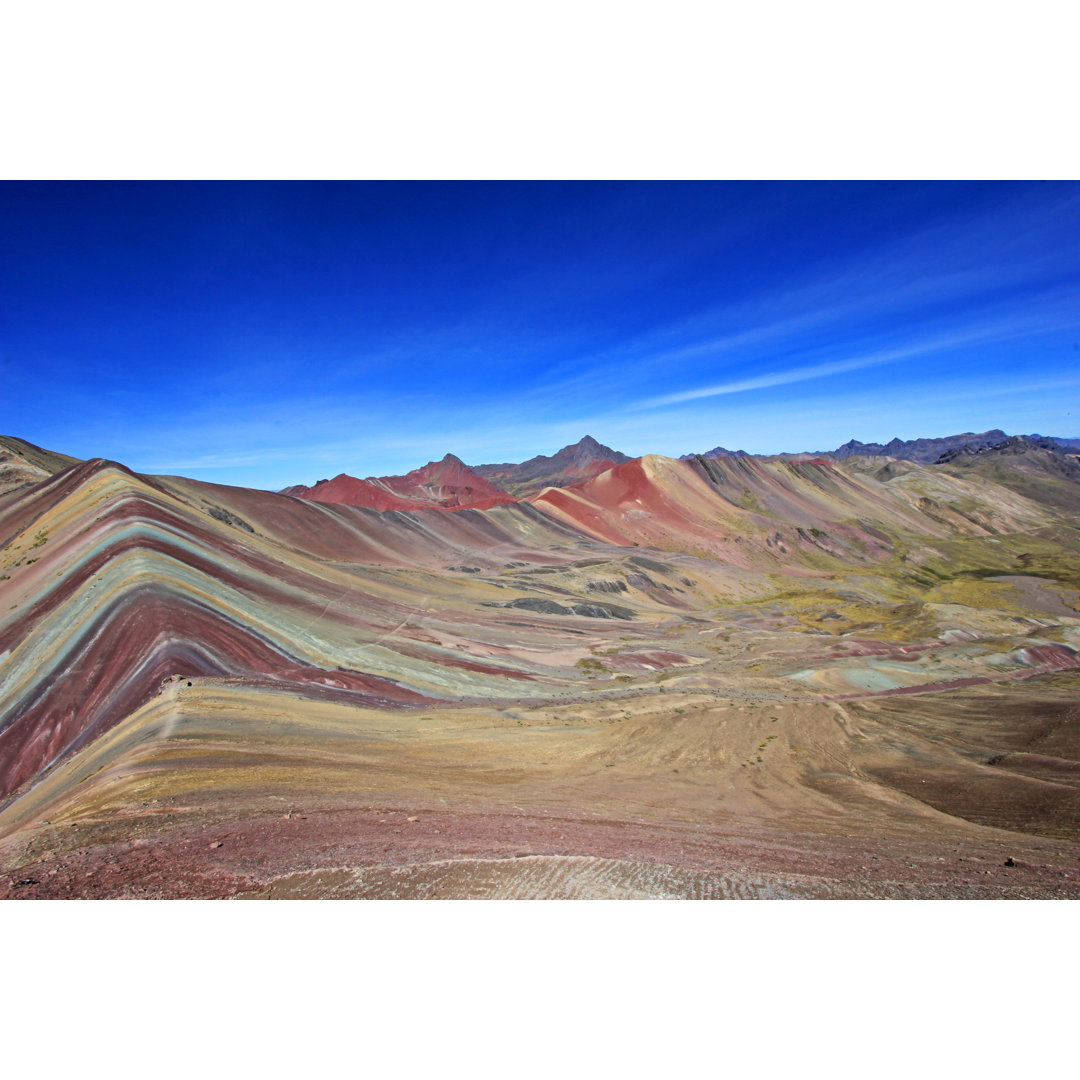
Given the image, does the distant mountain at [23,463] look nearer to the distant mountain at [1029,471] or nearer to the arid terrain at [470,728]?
the arid terrain at [470,728]

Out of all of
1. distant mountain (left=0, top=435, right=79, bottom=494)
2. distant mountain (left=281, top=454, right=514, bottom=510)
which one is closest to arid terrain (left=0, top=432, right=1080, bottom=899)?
distant mountain (left=0, top=435, right=79, bottom=494)

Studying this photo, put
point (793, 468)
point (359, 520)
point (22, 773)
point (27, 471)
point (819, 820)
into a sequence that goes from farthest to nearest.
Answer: point (793, 468), point (359, 520), point (27, 471), point (22, 773), point (819, 820)

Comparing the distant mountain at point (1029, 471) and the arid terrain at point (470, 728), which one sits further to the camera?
the distant mountain at point (1029, 471)

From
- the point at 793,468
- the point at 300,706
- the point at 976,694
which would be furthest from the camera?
the point at 793,468

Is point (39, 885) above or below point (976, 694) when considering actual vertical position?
below

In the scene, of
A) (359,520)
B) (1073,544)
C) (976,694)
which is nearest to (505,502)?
(359,520)

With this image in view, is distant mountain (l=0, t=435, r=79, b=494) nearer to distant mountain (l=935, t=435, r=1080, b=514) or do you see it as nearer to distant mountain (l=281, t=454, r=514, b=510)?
distant mountain (l=281, t=454, r=514, b=510)

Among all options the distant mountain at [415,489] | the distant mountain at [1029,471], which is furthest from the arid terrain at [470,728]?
the distant mountain at [1029,471]

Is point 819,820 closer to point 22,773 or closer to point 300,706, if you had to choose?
point 300,706
